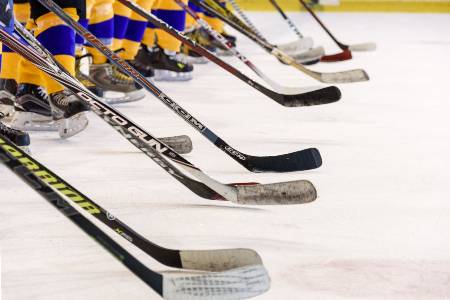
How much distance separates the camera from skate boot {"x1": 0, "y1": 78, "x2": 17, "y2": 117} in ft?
8.96

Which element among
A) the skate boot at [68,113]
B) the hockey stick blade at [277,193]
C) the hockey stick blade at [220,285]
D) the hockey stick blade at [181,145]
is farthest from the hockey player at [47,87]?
the hockey stick blade at [220,285]

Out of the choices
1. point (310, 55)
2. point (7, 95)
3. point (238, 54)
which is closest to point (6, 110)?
point (7, 95)

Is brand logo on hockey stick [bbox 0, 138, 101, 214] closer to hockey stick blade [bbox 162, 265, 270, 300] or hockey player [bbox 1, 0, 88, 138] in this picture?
hockey stick blade [bbox 162, 265, 270, 300]

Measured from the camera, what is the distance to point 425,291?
1.42m

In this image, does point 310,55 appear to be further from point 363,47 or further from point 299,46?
point 363,47

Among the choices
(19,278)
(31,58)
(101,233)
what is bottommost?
(19,278)

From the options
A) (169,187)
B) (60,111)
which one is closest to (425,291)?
(169,187)

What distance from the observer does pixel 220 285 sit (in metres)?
1.28

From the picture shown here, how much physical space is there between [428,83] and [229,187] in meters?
2.39

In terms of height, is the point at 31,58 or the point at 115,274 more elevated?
the point at 31,58

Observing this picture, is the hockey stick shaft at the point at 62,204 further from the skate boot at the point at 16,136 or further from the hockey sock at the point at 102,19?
the hockey sock at the point at 102,19

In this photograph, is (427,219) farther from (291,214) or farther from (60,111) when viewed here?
(60,111)

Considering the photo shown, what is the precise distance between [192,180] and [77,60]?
152 cm

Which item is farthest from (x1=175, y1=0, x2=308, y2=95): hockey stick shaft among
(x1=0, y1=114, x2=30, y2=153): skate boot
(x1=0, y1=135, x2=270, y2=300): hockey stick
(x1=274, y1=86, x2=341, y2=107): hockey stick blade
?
(x1=0, y1=135, x2=270, y2=300): hockey stick
